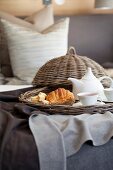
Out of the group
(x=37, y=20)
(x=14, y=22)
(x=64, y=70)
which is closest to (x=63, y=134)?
(x=64, y=70)

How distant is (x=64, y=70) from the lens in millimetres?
1731

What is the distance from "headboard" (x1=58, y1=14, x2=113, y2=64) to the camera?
3109 mm

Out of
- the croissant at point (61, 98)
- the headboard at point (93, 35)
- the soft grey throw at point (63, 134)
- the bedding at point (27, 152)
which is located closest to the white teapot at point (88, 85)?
the croissant at point (61, 98)

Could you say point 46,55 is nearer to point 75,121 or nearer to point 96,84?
point 96,84

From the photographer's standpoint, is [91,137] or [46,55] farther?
[46,55]

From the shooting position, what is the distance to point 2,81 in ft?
8.09

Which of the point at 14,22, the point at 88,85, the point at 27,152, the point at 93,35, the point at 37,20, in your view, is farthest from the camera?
the point at 93,35

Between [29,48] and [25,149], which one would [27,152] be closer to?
[25,149]

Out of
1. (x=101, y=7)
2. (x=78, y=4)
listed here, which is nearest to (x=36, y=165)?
(x=101, y=7)

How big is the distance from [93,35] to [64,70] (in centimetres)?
150

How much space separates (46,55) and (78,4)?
1.02 m

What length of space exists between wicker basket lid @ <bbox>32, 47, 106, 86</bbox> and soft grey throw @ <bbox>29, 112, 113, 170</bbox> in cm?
47

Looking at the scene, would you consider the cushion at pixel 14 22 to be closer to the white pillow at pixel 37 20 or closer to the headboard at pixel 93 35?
the white pillow at pixel 37 20

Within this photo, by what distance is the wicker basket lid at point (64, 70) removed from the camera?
1.71m
